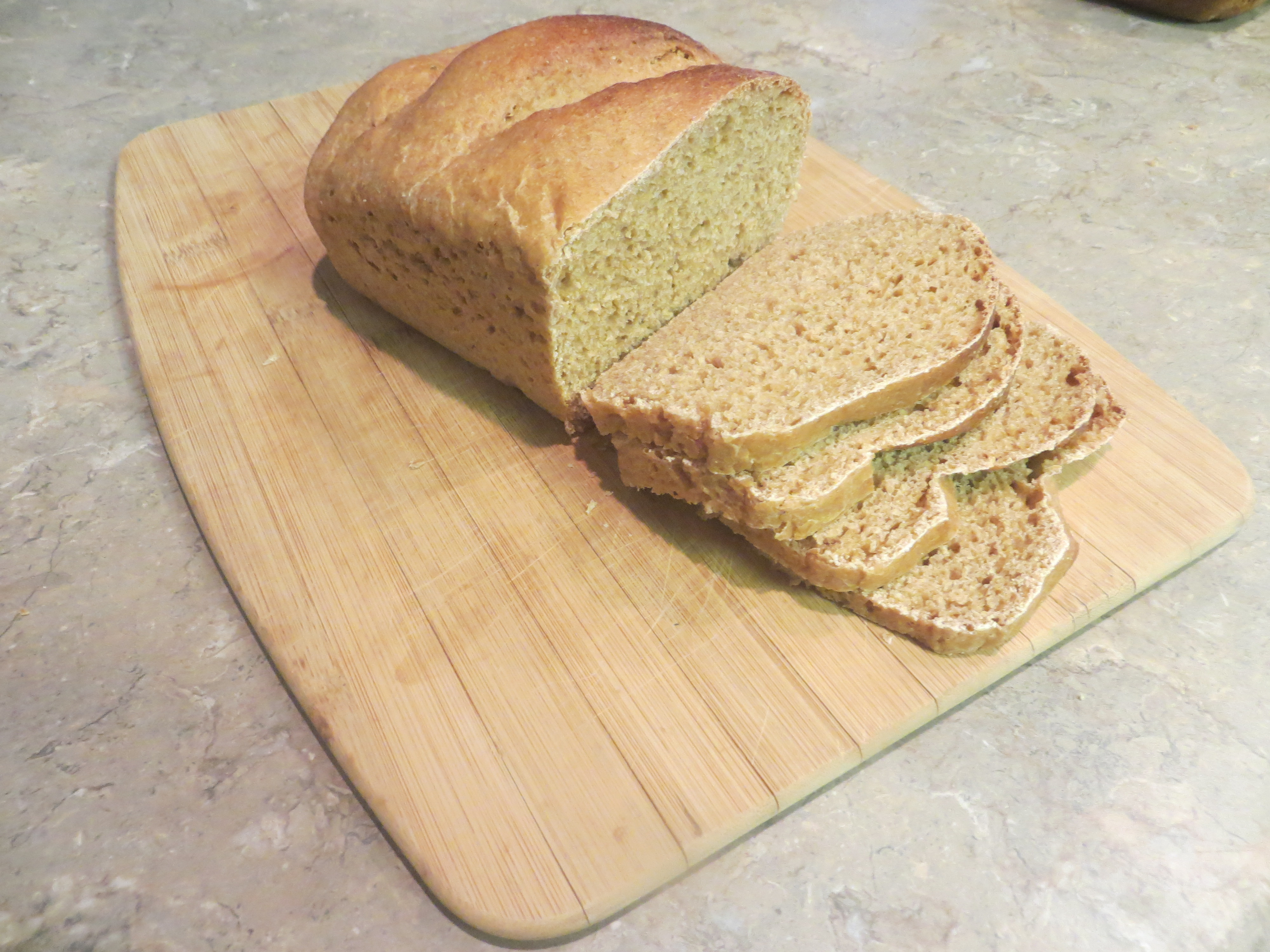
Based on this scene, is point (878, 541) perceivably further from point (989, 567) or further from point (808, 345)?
point (808, 345)

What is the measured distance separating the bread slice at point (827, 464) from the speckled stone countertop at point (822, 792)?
0.61 meters

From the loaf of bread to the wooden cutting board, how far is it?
295 millimetres

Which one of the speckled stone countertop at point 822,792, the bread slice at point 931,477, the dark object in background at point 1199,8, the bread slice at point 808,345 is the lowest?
the speckled stone countertop at point 822,792

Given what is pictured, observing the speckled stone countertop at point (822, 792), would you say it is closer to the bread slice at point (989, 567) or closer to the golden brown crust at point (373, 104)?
the bread slice at point (989, 567)

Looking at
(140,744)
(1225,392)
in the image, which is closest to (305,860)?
(140,744)

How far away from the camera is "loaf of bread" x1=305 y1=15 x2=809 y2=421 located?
8.16 feet

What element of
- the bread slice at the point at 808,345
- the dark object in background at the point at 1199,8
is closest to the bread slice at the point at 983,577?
the bread slice at the point at 808,345

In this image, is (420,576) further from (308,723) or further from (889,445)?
(889,445)

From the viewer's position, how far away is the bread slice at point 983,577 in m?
2.19

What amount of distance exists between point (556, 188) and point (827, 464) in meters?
1.02

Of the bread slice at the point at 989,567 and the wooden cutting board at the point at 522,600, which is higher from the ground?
the bread slice at the point at 989,567

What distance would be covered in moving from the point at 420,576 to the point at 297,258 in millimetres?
1587

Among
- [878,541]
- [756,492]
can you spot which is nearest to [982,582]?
[878,541]

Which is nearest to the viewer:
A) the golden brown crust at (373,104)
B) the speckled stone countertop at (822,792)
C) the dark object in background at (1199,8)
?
the speckled stone countertop at (822,792)
